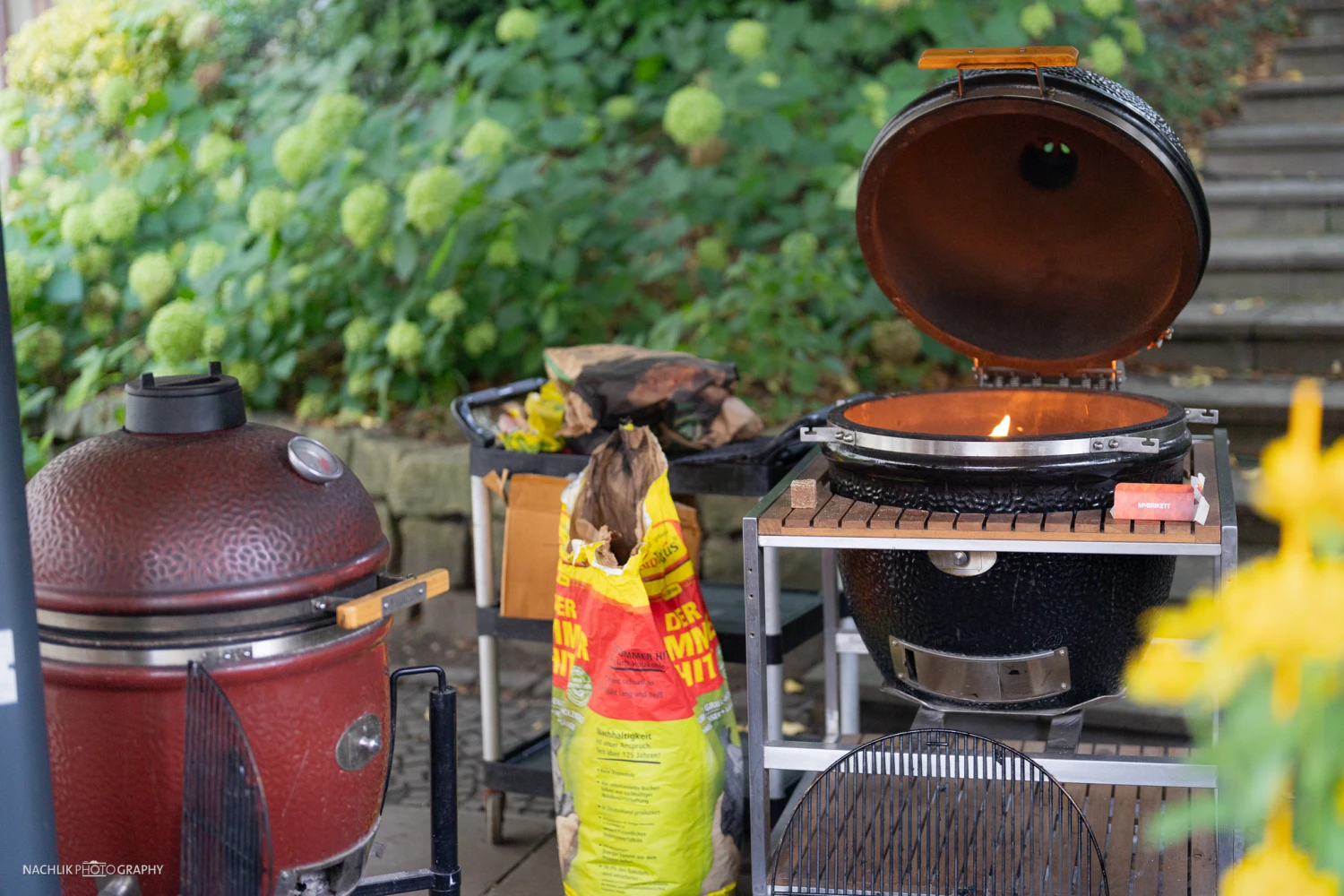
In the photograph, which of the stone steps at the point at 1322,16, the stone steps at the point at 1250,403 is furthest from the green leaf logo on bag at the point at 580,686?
the stone steps at the point at 1322,16

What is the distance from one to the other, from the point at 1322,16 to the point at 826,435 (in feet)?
18.1

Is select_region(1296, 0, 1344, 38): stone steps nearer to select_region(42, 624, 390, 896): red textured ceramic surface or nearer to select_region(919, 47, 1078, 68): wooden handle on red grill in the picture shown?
select_region(919, 47, 1078, 68): wooden handle on red grill

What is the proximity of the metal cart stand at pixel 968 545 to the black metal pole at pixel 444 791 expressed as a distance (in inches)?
19.2

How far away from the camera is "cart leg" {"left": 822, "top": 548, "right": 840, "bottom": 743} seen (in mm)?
2773

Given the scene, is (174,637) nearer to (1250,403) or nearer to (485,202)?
(485,202)

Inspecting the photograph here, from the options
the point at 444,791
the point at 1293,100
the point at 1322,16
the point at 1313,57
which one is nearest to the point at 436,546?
the point at 444,791

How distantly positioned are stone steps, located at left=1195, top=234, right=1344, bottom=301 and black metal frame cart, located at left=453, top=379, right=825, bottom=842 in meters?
2.33

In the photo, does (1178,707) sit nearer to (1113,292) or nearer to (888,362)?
(1113,292)

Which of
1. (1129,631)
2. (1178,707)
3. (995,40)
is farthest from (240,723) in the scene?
(995,40)

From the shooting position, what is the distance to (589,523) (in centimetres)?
251

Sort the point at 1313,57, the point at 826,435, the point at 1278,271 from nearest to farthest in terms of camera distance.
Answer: the point at 826,435, the point at 1278,271, the point at 1313,57

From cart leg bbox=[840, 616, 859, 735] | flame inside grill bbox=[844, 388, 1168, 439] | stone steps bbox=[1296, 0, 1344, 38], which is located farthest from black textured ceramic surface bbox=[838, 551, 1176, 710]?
stone steps bbox=[1296, 0, 1344, 38]

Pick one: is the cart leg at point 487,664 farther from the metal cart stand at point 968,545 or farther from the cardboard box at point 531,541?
the metal cart stand at point 968,545

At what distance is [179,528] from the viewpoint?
1.86 meters
